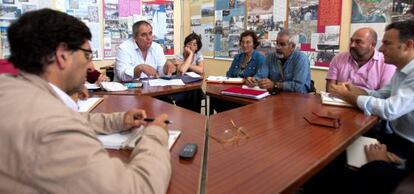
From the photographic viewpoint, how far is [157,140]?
0.98m

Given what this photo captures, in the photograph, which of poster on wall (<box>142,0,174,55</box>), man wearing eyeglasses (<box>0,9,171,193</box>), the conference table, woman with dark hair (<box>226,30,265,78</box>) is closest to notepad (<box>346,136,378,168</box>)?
the conference table

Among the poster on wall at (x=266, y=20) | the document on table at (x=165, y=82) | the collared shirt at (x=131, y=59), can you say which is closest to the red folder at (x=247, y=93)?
the document on table at (x=165, y=82)

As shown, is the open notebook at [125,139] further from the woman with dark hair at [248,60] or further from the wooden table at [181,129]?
the woman with dark hair at [248,60]

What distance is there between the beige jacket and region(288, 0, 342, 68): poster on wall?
10.2 feet

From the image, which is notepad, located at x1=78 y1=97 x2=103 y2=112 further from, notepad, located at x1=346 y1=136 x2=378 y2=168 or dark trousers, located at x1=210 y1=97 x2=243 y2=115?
notepad, located at x1=346 y1=136 x2=378 y2=168

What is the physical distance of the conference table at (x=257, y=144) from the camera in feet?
3.23

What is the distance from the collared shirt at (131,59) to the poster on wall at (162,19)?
152 centimetres

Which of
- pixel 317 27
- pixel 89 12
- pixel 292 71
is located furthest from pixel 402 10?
pixel 89 12

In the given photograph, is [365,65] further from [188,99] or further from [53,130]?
[53,130]

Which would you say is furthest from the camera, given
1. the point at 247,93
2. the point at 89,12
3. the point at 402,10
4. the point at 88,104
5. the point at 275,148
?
the point at 89,12

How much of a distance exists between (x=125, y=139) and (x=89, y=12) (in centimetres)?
361

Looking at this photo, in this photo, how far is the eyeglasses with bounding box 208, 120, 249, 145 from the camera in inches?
53.2

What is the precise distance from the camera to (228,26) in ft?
15.3

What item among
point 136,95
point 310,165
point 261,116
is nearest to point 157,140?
point 310,165
